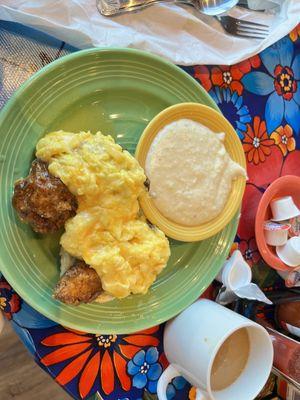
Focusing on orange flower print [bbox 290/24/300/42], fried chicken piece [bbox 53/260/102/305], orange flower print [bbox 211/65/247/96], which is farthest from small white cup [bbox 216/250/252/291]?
orange flower print [bbox 290/24/300/42]

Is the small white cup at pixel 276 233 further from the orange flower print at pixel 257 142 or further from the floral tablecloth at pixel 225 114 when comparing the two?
the orange flower print at pixel 257 142

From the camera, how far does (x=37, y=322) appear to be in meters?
1.33

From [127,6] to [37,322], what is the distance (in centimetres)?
93

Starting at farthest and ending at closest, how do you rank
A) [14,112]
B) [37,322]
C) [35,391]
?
[35,391] → [37,322] → [14,112]

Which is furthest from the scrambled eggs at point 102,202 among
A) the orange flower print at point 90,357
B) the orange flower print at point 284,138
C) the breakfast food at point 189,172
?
the orange flower print at point 284,138

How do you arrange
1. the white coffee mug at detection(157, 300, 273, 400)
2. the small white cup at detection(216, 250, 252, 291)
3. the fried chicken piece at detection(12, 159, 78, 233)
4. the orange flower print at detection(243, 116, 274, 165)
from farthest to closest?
the orange flower print at detection(243, 116, 274, 165), the small white cup at detection(216, 250, 252, 291), the white coffee mug at detection(157, 300, 273, 400), the fried chicken piece at detection(12, 159, 78, 233)

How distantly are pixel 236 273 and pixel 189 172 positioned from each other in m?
0.38

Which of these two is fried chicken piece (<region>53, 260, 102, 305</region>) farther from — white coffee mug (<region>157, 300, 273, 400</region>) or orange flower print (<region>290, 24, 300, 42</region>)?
orange flower print (<region>290, 24, 300, 42</region>)

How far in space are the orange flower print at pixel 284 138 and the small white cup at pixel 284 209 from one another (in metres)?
0.23

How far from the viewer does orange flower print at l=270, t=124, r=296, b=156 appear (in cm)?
176

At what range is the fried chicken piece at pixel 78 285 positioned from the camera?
1197 millimetres

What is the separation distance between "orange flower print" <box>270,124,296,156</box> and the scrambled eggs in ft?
2.34

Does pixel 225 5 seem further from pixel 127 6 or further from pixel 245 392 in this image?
pixel 245 392

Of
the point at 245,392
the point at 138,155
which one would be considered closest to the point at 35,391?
the point at 245,392
